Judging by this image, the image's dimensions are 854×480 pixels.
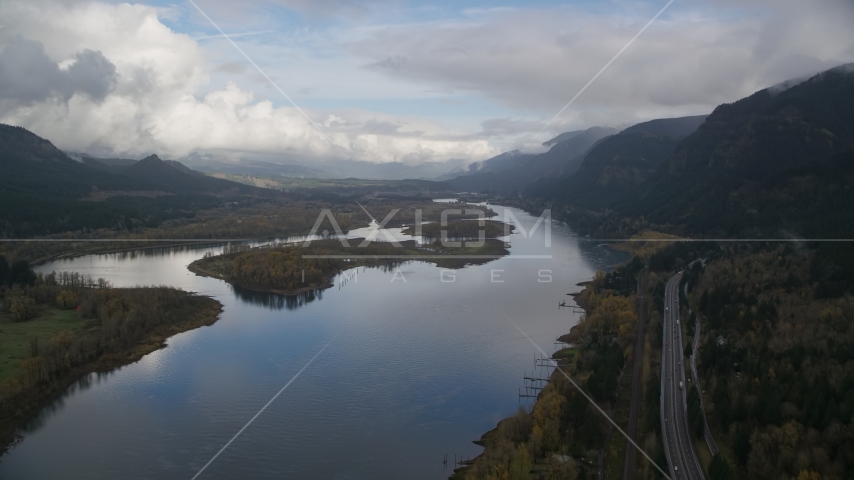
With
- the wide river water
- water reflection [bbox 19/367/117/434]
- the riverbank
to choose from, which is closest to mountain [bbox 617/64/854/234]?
the wide river water

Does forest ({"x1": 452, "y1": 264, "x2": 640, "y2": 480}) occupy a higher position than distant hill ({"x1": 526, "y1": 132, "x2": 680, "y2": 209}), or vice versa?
distant hill ({"x1": 526, "y1": 132, "x2": 680, "y2": 209})

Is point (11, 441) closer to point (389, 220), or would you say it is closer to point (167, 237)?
point (167, 237)

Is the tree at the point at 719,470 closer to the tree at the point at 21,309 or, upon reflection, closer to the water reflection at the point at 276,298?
the water reflection at the point at 276,298

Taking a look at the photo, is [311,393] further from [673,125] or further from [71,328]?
[673,125]

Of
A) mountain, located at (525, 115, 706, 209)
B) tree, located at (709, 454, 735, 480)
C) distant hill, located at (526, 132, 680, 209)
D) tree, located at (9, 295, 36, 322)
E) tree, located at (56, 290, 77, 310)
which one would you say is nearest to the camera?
tree, located at (709, 454, 735, 480)

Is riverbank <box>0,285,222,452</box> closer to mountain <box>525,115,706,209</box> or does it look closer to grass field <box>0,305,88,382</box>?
grass field <box>0,305,88,382</box>

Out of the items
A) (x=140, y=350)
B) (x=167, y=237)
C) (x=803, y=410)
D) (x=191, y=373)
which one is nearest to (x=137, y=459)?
(x=191, y=373)

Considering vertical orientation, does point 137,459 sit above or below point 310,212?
below
